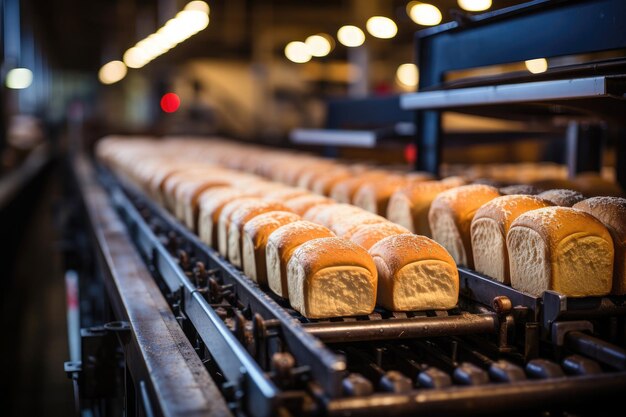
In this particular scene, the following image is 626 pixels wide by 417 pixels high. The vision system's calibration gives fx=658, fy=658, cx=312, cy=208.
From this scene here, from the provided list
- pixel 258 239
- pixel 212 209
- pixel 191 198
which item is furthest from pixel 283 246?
pixel 191 198

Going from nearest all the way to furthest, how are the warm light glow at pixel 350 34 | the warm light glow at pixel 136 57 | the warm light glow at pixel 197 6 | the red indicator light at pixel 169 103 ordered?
the warm light glow at pixel 197 6
the warm light glow at pixel 350 34
the warm light glow at pixel 136 57
the red indicator light at pixel 169 103

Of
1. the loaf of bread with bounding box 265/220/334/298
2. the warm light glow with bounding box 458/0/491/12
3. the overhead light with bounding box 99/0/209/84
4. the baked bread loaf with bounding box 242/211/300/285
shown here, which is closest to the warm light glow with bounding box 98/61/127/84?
the overhead light with bounding box 99/0/209/84

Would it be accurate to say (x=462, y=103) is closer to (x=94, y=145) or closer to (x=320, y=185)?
(x=320, y=185)

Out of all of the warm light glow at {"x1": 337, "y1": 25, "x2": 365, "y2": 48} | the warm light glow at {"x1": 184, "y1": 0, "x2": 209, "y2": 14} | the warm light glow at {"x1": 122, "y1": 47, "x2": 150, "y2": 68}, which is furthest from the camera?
the warm light glow at {"x1": 122, "y1": 47, "x2": 150, "y2": 68}

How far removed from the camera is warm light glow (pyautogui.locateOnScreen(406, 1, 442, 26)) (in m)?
5.15

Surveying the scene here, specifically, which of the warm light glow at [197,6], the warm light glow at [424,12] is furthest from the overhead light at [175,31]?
the warm light glow at [424,12]

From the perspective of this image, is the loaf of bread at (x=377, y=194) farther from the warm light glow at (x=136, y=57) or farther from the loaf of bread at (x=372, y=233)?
A: the warm light glow at (x=136, y=57)

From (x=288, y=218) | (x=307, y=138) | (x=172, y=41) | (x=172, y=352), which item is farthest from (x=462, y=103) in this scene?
(x=172, y=41)

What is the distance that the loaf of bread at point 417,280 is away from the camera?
67.9 inches

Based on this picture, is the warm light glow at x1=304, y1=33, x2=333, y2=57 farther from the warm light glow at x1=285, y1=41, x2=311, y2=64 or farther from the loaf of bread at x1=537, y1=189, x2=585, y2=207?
the loaf of bread at x1=537, y1=189, x2=585, y2=207

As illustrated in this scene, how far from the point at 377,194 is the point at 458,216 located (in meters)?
0.64

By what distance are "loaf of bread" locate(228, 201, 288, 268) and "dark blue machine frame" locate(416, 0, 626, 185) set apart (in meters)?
1.15

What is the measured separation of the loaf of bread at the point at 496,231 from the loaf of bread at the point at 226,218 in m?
0.84

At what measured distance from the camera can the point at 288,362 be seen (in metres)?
1.28
